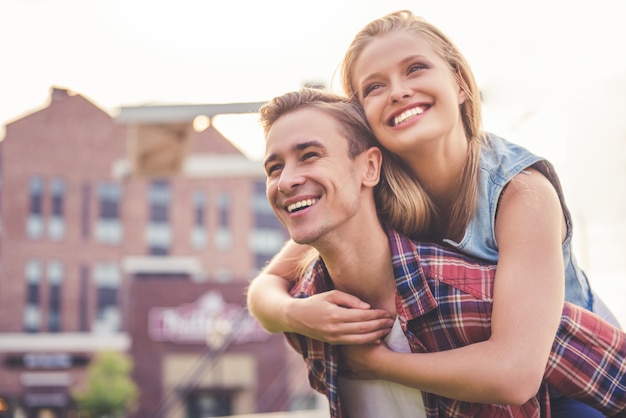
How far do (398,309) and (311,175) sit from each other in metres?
0.35

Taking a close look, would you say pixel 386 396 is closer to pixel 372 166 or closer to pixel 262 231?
pixel 372 166

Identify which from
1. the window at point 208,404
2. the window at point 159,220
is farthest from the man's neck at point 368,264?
the window at point 159,220

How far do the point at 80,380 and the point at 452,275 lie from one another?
3172 cm

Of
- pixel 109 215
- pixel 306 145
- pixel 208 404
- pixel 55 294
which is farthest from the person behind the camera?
pixel 109 215

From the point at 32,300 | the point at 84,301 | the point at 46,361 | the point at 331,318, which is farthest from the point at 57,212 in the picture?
the point at 331,318

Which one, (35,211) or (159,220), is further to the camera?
(159,220)

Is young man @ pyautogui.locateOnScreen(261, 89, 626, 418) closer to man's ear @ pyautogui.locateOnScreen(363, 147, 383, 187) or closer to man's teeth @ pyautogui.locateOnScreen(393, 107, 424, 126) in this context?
man's ear @ pyautogui.locateOnScreen(363, 147, 383, 187)

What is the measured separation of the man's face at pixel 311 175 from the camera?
69.4 inches

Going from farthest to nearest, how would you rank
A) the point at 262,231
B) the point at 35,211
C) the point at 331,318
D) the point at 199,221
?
the point at 262,231 → the point at 199,221 → the point at 35,211 → the point at 331,318

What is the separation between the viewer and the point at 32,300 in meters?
31.4

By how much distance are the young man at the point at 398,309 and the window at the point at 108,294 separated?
31246mm

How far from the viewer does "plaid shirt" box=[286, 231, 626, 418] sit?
166 cm

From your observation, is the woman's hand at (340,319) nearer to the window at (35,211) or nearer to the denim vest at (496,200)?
the denim vest at (496,200)

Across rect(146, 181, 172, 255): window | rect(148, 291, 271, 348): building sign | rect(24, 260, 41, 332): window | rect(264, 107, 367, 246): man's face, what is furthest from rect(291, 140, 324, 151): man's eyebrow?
rect(24, 260, 41, 332): window
